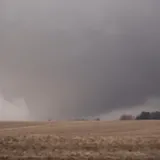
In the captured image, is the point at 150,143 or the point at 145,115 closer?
the point at 150,143

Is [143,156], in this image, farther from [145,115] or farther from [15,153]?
[145,115]

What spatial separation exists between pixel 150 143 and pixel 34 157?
11543 mm

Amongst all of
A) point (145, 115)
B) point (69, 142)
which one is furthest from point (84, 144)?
point (145, 115)

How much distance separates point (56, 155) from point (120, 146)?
6.55 metres

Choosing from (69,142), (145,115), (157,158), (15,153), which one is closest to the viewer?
(157,158)

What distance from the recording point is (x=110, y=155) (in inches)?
1200

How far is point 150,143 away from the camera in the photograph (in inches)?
1403

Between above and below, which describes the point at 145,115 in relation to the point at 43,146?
above

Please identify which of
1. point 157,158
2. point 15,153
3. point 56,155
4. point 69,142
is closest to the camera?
point 157,158

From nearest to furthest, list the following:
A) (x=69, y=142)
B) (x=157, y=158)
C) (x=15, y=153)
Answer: (x=157, y=158), (x=15, y=153), (x=69, y=142)

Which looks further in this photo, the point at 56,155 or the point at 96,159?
the point at 56,155

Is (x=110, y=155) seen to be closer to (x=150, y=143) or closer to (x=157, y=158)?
(x=157, y=158)

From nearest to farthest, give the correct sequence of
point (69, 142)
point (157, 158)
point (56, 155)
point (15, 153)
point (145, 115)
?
point (157, 158) < point (56, 155) < point (15, 153) < point (69, 142) < point (145, 115)

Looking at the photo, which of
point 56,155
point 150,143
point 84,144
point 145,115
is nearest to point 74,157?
point 56,155
